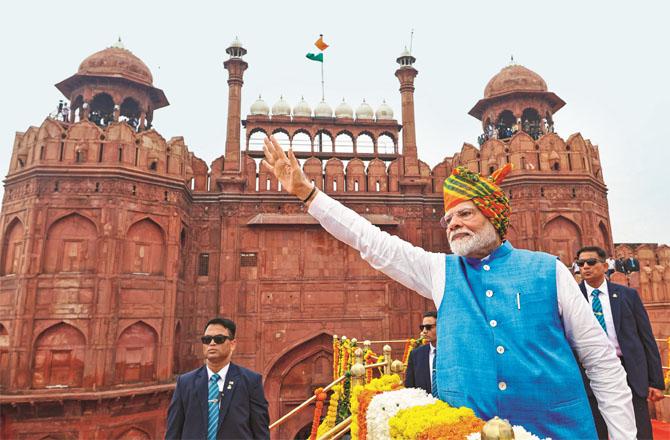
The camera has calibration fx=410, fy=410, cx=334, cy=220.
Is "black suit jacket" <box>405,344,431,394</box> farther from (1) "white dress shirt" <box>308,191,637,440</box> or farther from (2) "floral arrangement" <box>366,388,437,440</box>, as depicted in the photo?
(1) "white dress shirt" <box>308,191,637,440</box>

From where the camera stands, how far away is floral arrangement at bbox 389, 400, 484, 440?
152 cm

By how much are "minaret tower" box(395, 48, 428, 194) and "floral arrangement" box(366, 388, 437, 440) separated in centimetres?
1308

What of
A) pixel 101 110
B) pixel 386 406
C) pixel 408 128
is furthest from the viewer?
pixel 408 128

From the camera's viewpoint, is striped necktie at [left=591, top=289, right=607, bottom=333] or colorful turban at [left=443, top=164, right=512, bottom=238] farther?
striped necktie at [left=591, top=289, right=607, bottom=333]

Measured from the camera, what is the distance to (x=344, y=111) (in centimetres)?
1817

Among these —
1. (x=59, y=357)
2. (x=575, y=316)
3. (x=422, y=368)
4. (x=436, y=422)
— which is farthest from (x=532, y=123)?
(x=59, y=357)

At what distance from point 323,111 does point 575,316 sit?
17.2m

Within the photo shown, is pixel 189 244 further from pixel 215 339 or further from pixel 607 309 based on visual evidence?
pixel 607 309

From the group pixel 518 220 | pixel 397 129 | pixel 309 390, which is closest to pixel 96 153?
pixel 309 390

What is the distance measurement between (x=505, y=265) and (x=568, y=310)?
0.95ft

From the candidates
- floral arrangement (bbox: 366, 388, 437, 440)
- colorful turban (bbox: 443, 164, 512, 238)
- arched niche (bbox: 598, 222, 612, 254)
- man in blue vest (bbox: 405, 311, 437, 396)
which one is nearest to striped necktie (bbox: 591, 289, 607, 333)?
man in blue vest (bbox: 405, 311, 437, 396)

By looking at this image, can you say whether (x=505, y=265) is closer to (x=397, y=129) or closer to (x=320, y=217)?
(x=320, y=217)

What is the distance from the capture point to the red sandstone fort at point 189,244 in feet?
36.6

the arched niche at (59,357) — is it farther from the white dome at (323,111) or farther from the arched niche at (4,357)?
the white dome at (323,111)
